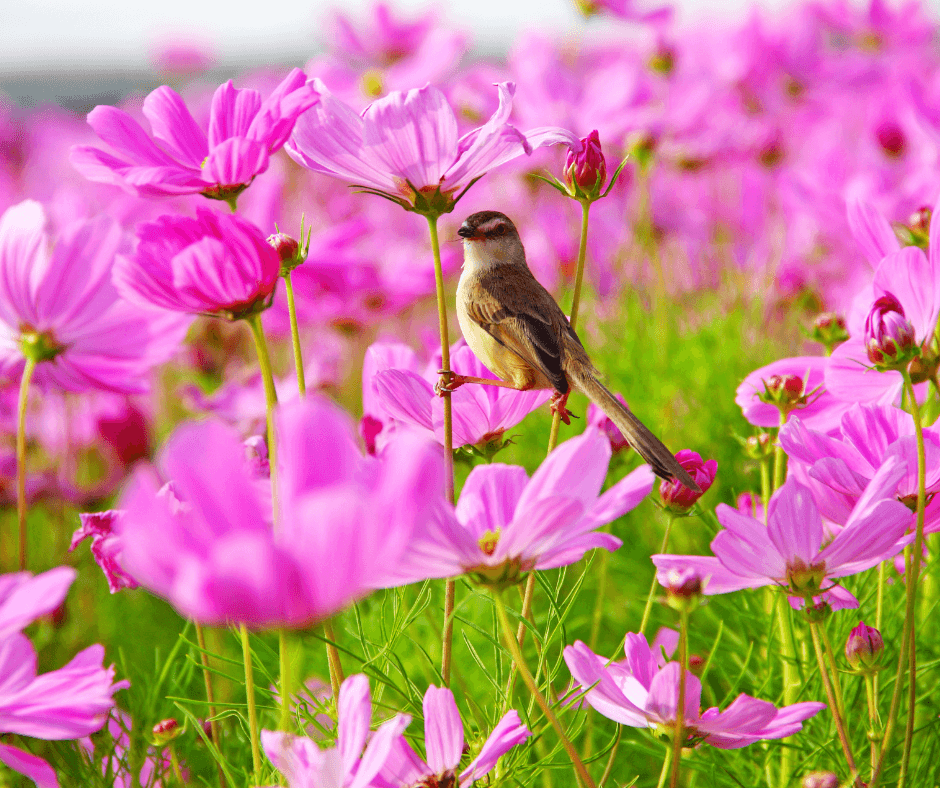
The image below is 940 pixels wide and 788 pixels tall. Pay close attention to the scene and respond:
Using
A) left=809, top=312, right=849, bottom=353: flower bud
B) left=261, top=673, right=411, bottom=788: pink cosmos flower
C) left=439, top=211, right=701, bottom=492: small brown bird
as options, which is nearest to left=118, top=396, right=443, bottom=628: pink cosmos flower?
left=261, top=673, right=411, bottom=788: pink cosmos flower

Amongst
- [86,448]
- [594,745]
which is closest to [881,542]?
[594,745]

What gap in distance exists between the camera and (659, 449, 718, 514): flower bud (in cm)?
49

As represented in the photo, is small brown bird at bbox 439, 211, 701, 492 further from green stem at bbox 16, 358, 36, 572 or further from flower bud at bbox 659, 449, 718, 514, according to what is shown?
green stem at bbox 16, 358, 36, 572

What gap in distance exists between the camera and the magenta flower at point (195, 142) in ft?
1.42

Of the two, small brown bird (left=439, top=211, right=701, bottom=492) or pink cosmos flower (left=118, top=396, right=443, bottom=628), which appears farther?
small brown bird (left=439, top=211, right=701, bottom=492)

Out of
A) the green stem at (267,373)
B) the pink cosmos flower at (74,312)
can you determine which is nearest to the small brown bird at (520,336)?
the green stem at (267,373)

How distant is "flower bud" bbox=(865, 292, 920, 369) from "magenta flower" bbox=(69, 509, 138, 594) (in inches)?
15.1

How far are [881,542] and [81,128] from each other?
2.88 metres

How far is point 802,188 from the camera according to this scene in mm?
1386

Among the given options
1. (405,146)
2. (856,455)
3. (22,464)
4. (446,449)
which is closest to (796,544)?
(856,455)

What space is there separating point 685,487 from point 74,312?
42 cm

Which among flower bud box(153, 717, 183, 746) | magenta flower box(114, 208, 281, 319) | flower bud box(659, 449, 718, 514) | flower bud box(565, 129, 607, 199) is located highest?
flower bud box(565, 129, 607, 199)

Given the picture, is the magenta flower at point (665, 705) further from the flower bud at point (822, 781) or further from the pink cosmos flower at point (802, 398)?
the pink cosmos flower at point (802, 398)

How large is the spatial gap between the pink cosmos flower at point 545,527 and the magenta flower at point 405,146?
18 centimetres
